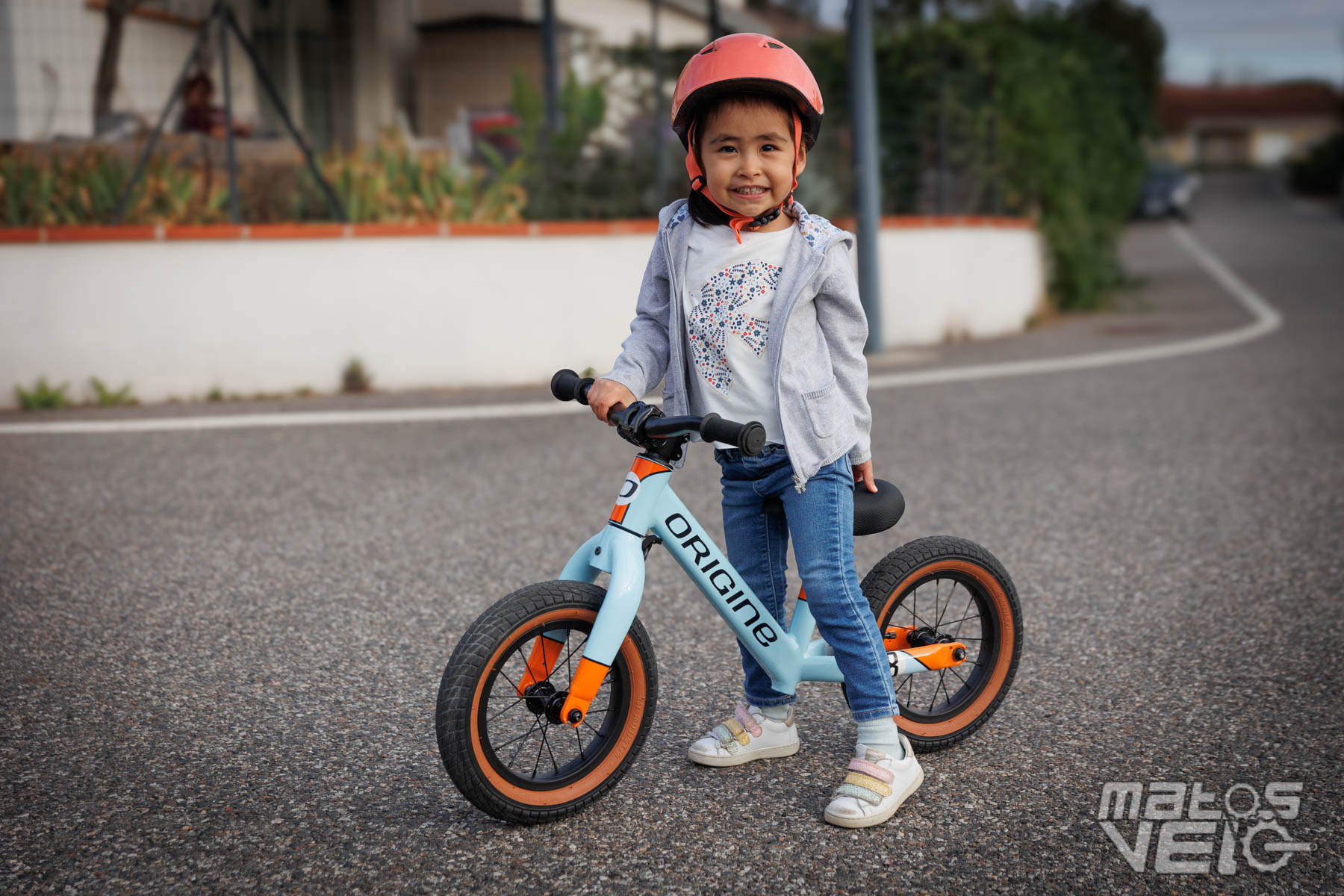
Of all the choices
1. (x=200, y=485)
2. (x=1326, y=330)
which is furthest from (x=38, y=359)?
(x=1326, y=330)

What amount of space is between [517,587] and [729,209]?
209 centimetres

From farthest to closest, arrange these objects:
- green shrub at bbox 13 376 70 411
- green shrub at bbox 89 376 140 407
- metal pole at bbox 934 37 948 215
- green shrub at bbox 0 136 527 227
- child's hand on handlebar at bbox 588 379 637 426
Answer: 1. metal pole at bbox 934 37 948 215
2. green shrub at bbox 0 136 527 227
3. green shrub at bbox 89 376 140 407
4. green shrub at bbox 13 376 70 411
5. child's hand on handlebar at bbox 588 379 637 426

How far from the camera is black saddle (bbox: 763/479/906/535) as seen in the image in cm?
275

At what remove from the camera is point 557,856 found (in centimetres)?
251

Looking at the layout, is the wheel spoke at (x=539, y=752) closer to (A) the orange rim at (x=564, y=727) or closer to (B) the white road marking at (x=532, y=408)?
(A) the orange rim at (x=564, y=727)

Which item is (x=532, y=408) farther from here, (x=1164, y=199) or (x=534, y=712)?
(x=1164, y=199)

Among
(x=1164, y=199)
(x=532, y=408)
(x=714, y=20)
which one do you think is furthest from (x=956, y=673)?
(x=1164, y=199)

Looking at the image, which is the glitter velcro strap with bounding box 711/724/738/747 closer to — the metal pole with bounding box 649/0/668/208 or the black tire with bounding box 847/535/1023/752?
the black tire with bounding box 847/535/1023/752

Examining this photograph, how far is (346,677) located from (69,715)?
2.31ft

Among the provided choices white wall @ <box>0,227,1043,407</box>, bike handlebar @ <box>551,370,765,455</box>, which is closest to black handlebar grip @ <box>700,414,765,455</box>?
bike handlebar @ <box>551,370,765,455</box>

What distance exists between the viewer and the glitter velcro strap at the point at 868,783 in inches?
105

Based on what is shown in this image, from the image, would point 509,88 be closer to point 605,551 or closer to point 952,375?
point 952,375

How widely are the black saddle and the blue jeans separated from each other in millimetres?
35

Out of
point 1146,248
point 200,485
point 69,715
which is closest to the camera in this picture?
point 69,715
